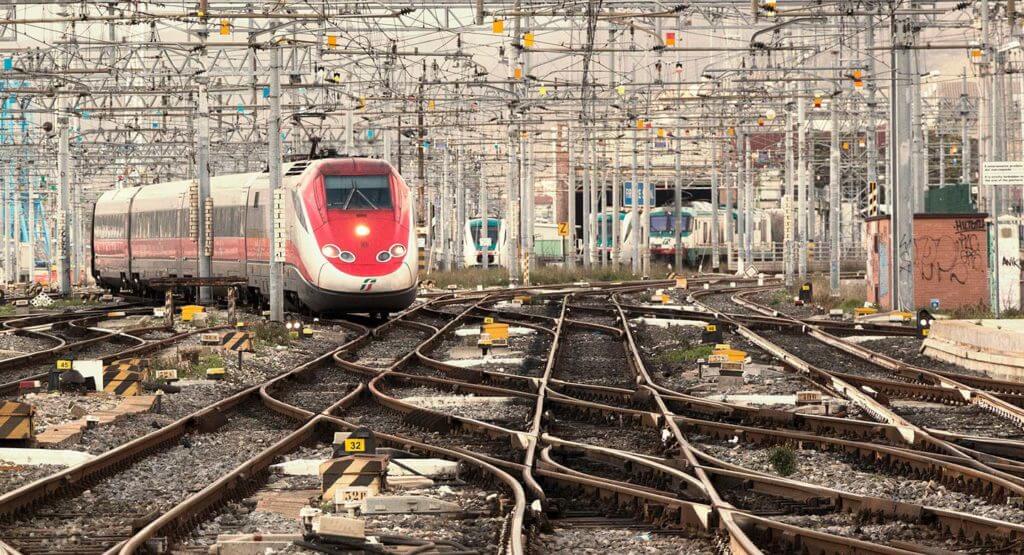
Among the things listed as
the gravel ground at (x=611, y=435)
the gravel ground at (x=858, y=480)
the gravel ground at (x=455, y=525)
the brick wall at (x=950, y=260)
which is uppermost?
the brick wall at (x=950, y=260)

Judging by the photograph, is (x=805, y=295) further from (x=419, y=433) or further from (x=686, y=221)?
(x=686, y=221)

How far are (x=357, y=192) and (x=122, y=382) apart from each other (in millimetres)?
12072

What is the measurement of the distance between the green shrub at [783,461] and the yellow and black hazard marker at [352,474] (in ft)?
9.63

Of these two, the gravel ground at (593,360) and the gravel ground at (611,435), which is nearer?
the gravel ground at (611,435)

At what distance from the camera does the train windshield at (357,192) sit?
29172 millimetres

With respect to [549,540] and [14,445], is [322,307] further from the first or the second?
[549,540]

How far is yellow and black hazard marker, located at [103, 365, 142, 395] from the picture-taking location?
1750 centimetres

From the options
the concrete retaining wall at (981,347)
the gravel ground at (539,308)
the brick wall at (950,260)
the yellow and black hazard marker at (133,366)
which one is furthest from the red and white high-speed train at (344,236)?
the brick wall at (950,260)

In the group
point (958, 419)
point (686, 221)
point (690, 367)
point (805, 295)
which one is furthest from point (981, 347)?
point (686, 221)

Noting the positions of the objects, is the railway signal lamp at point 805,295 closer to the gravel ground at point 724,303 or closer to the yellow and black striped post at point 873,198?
the gravel ground at point 724,303

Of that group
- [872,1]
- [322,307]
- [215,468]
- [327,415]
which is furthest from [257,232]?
[215,468]

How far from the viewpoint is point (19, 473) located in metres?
Result: 11.3

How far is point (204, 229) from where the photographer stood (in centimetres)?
3828

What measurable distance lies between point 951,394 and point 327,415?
6626mm
